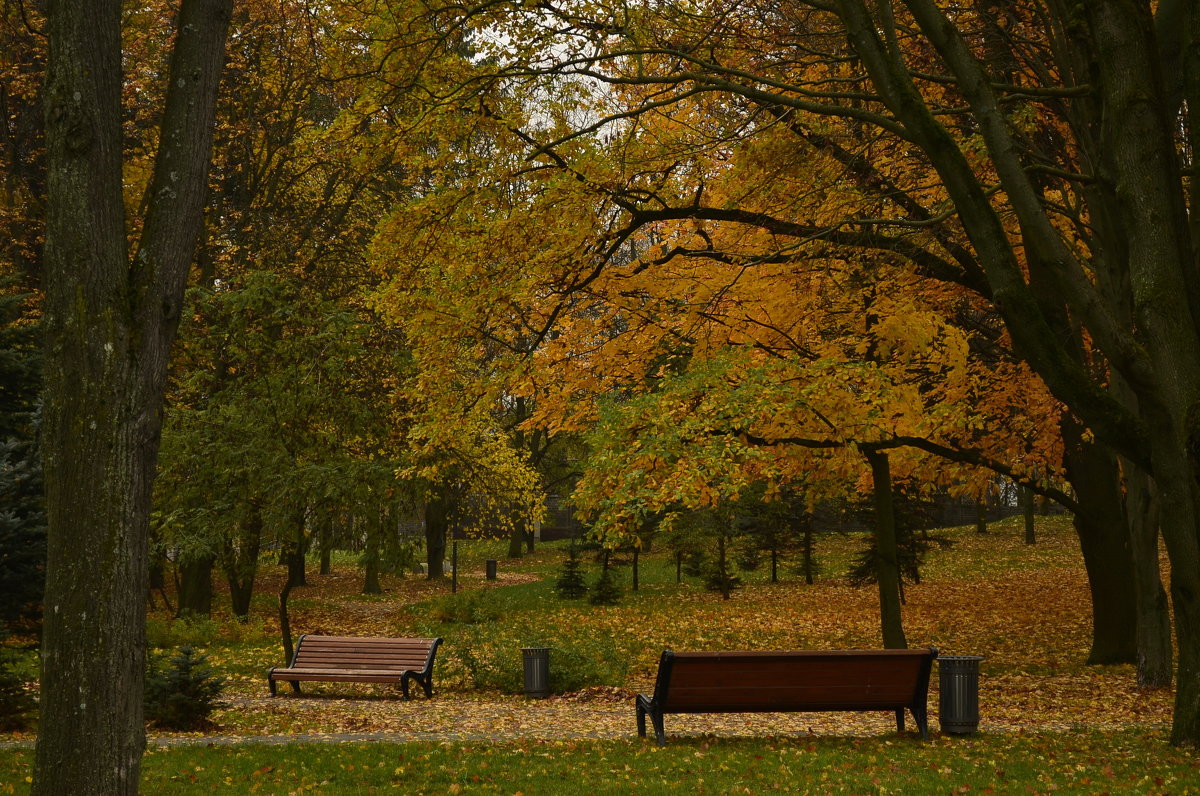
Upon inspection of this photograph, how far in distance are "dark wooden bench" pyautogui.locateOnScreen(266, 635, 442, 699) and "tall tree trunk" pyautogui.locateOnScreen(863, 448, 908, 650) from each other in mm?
6552

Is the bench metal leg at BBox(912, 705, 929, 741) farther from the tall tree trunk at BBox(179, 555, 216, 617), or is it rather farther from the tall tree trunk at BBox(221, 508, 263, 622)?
the tall tree trunk at BBox(179, 555, 216, 617)

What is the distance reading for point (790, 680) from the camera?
888 centimetres

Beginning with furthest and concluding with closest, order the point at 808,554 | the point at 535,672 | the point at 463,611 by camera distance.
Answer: the point at 808,554
the point at 463,611
the point at 535,672

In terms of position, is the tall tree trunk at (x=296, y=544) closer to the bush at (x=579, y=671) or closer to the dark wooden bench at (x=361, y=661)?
the dark wooden bench at (x=361, y=661)

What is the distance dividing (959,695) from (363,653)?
7551 millimetres

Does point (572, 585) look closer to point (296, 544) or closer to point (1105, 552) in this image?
point (296, 544)

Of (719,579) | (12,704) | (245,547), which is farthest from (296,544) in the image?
(719,579)

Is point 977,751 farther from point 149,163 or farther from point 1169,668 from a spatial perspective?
point 149,163

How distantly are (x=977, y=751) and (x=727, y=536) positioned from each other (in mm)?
17104

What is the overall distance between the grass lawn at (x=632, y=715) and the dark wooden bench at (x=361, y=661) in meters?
0.31

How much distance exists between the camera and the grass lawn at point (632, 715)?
7043mm

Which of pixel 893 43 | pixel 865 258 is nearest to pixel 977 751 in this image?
pixel 893 43

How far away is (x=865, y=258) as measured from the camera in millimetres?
12945

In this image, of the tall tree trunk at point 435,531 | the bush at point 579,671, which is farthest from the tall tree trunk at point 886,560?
the tall tree trunk at point 435,531
